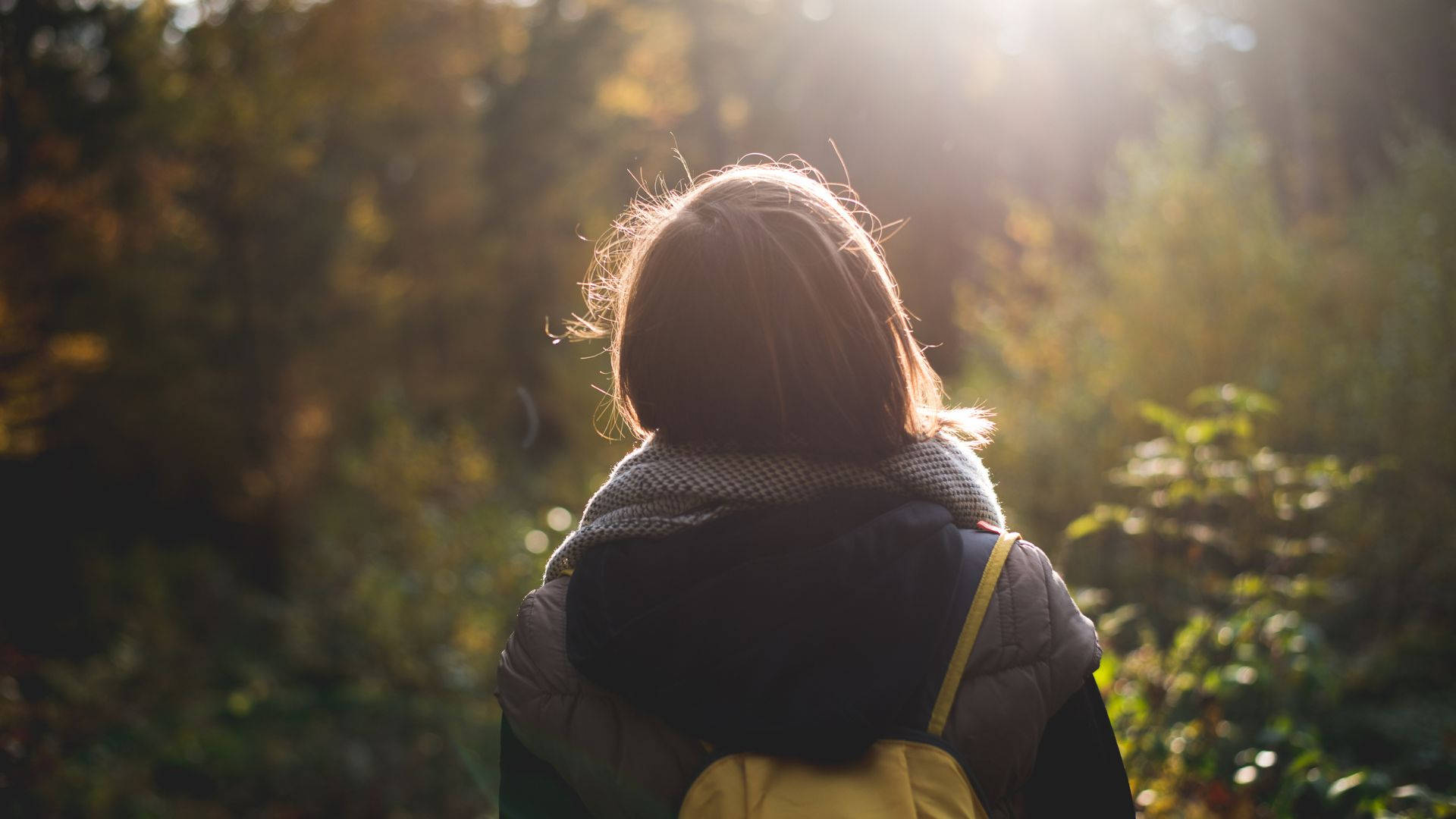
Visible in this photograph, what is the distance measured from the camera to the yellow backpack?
1.04 m

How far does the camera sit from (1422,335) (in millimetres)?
5047

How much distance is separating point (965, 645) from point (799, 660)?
197 millimetres

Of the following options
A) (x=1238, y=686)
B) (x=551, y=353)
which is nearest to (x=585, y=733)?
(x=1238, y=686)

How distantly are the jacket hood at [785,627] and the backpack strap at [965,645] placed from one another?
0.01 m

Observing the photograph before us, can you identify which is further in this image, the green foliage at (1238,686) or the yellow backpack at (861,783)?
the green foliage at (1238,686)

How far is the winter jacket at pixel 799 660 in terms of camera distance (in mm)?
1073

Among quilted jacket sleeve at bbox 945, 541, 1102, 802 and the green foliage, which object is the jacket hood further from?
the green foliage

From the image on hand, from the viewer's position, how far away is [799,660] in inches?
42.3

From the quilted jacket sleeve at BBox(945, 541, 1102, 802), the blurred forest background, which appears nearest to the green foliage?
the blurred forest background

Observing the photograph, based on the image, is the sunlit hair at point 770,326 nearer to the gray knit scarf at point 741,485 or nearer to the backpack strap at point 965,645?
the gray knit scarf at point 741,485

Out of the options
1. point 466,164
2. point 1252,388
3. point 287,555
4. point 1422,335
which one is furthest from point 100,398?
point 1422,335

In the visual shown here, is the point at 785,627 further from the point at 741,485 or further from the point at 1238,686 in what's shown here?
the point at 1238,686

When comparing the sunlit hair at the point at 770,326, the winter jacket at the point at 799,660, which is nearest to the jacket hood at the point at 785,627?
the winter jacket at the point at 799,660

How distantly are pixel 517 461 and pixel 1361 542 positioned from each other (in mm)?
9254
